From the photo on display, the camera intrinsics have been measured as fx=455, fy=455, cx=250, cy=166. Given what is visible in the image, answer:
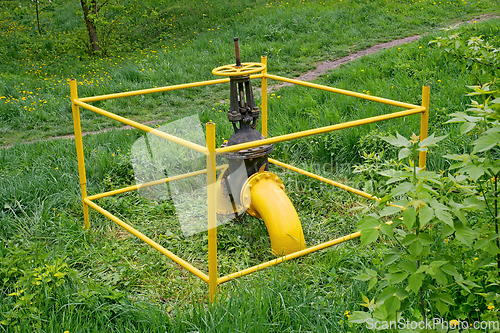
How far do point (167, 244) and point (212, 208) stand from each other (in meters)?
1.39

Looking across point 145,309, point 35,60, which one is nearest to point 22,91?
point 35,60

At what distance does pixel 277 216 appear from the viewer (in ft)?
9.86

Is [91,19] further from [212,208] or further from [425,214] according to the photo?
[425,214]

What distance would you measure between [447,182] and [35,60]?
11.5 m

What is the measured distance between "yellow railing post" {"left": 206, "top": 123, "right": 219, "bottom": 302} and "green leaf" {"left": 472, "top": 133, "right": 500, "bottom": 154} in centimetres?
107

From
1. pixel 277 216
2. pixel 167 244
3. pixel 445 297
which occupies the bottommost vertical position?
pixel 167 244

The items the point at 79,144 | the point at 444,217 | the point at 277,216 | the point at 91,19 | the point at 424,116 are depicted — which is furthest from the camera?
the point at 91,19

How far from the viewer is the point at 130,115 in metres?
7.36

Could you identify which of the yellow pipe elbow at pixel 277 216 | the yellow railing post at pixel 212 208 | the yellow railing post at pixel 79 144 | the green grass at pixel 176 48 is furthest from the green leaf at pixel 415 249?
the green grass at pixel 176 48

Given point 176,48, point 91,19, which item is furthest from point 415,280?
point 91,19

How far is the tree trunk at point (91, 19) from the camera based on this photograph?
11.1m

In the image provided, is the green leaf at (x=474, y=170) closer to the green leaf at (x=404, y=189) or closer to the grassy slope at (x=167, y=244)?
the green leaf at (x=404, y=189)

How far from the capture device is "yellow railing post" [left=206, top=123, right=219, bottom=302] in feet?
6.86

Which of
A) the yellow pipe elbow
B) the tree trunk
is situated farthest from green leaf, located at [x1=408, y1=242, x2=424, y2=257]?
the tree trunk
